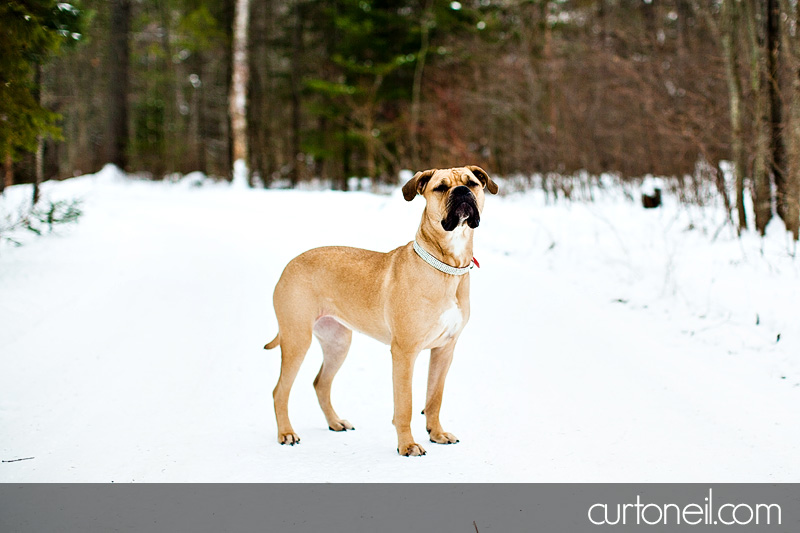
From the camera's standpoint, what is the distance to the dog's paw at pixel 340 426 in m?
4.25

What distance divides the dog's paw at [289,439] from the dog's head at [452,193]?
5.43 ft

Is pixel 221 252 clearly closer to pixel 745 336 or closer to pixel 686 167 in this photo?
pixel 745 336

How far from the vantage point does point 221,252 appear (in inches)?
317

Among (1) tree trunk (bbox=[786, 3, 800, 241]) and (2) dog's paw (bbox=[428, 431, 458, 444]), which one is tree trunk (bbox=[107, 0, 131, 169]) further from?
(2) dog's paw (bbox=[428, 431, 458, 444])

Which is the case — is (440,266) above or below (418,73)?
below

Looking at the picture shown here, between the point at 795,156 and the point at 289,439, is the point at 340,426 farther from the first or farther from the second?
the point at 795,156

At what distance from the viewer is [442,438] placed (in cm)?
396

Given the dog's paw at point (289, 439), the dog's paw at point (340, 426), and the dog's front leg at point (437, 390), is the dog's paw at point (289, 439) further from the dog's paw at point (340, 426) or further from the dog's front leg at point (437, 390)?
the dog's front leg at point (437, 390)

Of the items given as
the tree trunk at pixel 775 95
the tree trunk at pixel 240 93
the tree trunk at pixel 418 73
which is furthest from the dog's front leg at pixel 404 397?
the tree trunk at pixel 240 93

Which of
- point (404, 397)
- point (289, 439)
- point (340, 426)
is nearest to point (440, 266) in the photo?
point (404, 397)

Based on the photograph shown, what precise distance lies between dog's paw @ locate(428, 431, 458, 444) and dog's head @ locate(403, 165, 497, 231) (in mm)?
1326

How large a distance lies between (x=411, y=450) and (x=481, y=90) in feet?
40.2
